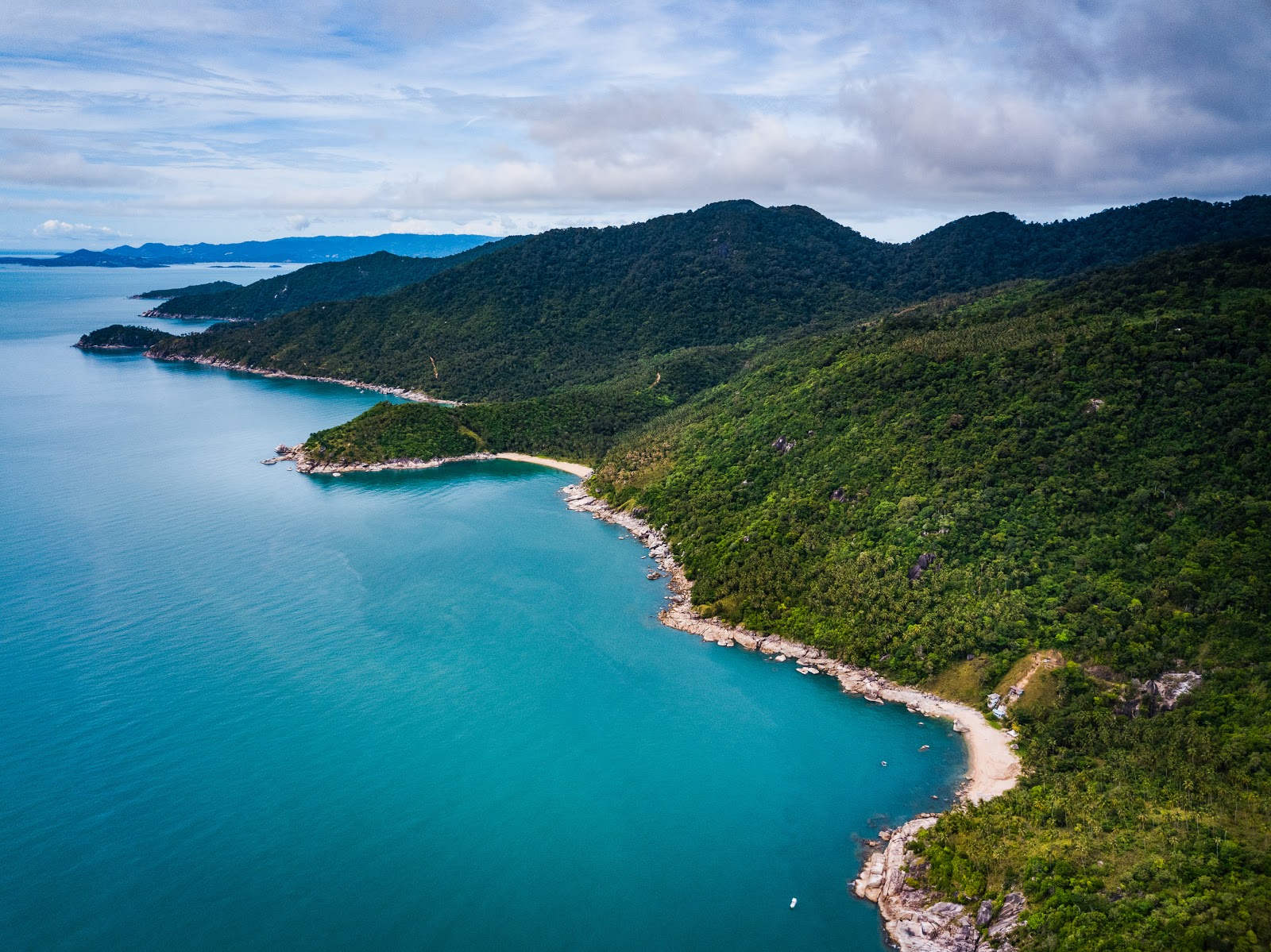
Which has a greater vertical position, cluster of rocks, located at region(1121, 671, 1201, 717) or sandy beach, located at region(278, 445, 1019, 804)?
cluster of rocks, located at region(1121, 671, 1201, 717)

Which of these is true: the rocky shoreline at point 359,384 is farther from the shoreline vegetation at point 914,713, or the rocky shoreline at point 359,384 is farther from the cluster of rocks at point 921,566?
the cluster of rocks at point 921,566

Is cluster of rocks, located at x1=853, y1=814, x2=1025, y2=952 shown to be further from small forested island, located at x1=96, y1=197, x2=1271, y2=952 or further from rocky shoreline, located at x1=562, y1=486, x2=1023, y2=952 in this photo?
small forested island, located at x1=96, y1=197, x2=1271, y2=952

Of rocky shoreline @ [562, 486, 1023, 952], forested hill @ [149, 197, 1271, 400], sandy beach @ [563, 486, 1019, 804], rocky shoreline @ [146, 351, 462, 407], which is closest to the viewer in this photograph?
rocky shoreline @ [562, 486, 1023, 952]

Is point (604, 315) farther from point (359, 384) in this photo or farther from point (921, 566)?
point (921, 566)

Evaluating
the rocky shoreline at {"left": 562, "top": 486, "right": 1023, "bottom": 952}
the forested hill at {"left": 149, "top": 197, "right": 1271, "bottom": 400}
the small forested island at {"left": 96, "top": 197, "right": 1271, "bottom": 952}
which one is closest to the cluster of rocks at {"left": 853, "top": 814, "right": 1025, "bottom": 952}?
the rocky shoreline at {"left": 562, "top": 486, "right": 1023, "bottom": 952}

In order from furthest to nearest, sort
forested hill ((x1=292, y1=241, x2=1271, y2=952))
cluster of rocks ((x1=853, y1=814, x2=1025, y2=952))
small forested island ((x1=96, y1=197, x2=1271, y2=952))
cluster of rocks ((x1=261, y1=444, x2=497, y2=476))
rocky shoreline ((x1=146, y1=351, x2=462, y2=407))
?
rocky shoreline ((x1=146, y1=351, x2=462, y2=407)), cluster of rocks ((x1=261, y1=444, x2=497, y2=476)), forested hill ((x1=292, y1=241, x2=1271, y2=952)), small forested island ((x1=96, y1=197, x2=1271, y2=952)), cluster of rocks ((x1=853, y1=814, x2=1025, y2=952))

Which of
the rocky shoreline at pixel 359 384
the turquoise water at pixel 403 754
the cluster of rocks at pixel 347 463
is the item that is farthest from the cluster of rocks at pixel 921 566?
the rocky shoreline at pixel 359 384

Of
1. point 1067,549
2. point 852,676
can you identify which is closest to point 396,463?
point 852,676

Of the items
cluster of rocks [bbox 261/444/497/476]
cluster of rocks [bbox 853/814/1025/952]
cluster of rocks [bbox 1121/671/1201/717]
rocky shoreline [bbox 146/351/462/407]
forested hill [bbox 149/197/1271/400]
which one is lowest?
cluster of rocks [bbox 853/814/1025/952]
